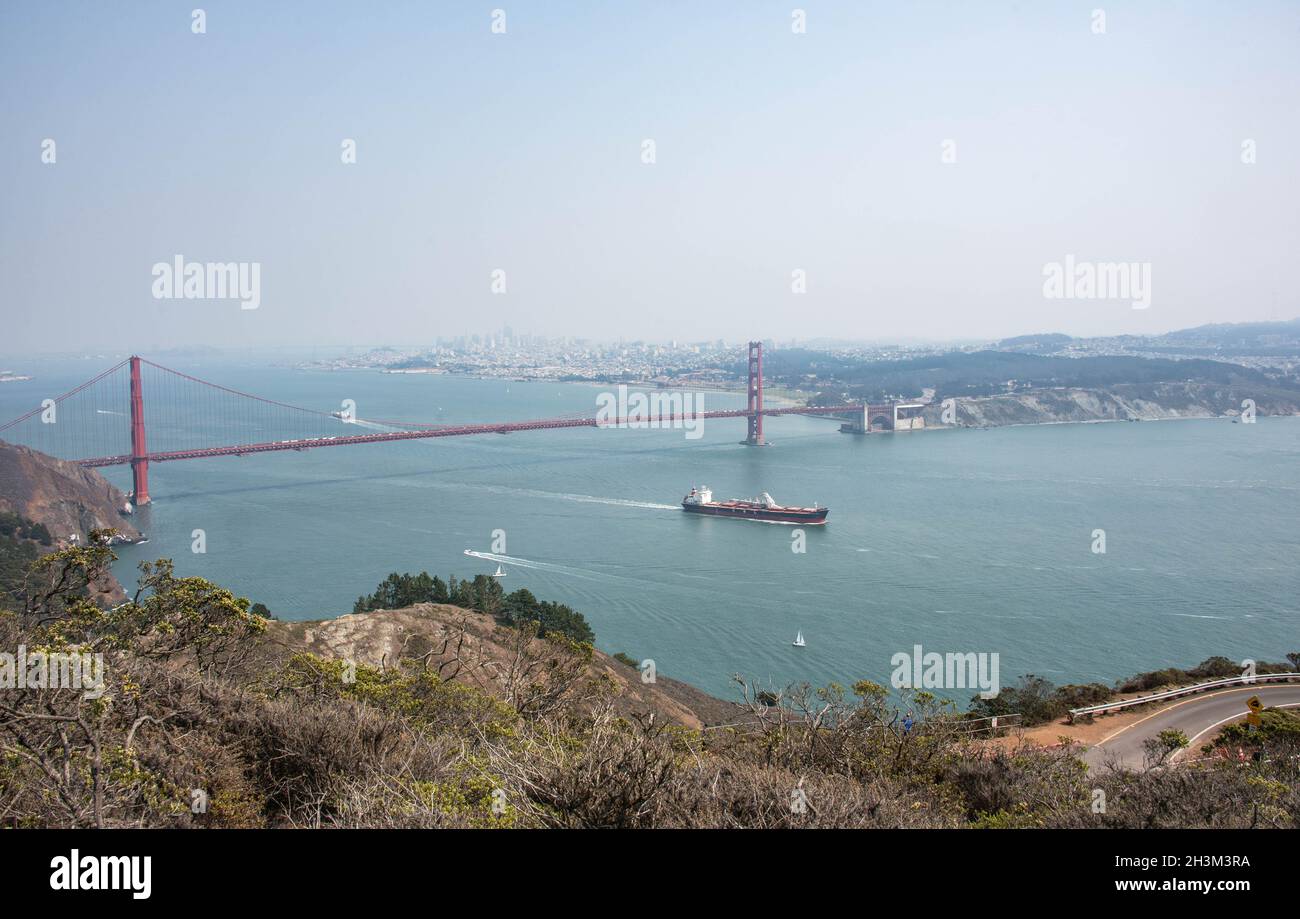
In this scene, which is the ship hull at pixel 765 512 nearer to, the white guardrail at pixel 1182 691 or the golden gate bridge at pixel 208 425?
the golden gate bridge at pixel 208 425

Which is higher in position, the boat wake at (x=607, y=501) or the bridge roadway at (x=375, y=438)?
the bridge roadway at (x=375, y=438)

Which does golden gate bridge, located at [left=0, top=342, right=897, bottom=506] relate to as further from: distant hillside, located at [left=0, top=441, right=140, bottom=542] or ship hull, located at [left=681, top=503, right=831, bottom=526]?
ship hull, located at [left=681, top=503, right=831, bottom=526]

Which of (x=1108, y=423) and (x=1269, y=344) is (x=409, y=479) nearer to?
(x=1108, y=423)

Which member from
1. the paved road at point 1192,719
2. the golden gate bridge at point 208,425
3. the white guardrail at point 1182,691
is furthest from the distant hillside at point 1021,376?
the paved road at point 1192,719

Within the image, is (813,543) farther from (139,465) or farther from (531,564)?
(139,465)
